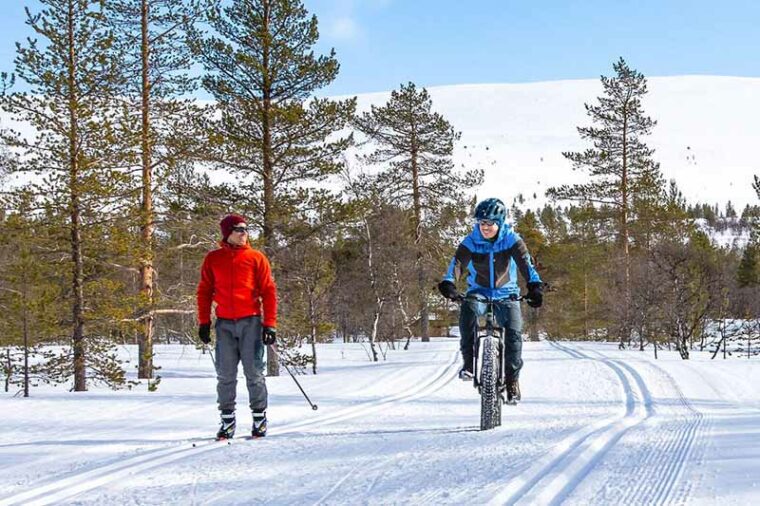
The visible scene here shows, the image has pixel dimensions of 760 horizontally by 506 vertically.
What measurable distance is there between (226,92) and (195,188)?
101 inches

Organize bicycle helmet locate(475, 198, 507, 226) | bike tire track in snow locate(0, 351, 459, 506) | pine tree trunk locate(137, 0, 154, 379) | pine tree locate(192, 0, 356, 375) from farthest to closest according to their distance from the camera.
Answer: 1. pine tree locate(192, 0, 356, 375)
2. pine tree trunk locate(137, 0, 154, 379)
3. bicycle helmet locate(475, 198, 507, 226)
4. bike tire track in snow locate(0, 351, 459, 506)

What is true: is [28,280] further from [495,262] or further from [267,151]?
[495,262]

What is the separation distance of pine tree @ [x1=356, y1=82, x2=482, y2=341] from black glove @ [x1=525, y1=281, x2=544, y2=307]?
26.1 metres

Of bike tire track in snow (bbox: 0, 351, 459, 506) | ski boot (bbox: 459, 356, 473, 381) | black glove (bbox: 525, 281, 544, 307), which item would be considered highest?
black glove (bbox: 525, 281, 544, 307)

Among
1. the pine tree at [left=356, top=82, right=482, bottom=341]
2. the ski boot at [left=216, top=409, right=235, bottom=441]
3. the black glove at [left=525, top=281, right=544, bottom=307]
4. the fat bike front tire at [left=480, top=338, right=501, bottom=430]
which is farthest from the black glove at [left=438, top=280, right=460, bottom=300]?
the pine tree at [left=356, top=82, right=482, bottom=341]

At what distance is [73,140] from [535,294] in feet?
39.1

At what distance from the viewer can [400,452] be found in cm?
471

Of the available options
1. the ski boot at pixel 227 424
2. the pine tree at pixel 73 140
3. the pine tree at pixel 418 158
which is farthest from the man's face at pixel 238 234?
the pine tree at pixel 418 158

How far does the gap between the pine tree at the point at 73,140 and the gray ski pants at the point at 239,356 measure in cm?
947

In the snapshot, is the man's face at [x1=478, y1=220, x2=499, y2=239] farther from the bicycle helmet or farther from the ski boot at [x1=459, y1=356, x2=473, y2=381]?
the ski boot at [x1=459, y1=356, x2=473, y2=381]

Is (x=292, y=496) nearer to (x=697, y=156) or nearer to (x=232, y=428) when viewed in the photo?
(x=232, y=428)

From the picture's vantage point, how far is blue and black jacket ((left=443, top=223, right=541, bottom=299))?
5.79m

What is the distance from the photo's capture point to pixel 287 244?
18219mm

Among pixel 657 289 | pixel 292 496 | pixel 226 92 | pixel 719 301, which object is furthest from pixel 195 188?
pixel 719 301
